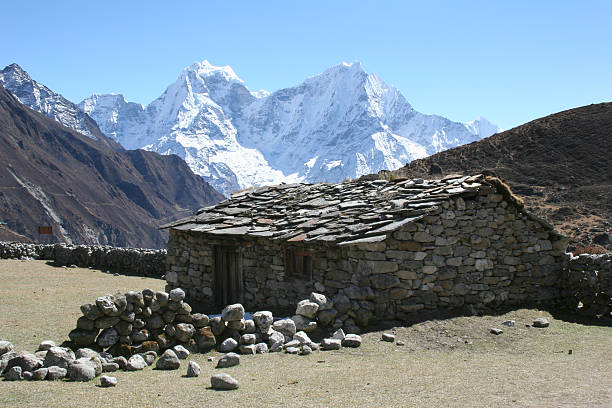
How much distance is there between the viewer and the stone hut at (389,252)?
415 inches

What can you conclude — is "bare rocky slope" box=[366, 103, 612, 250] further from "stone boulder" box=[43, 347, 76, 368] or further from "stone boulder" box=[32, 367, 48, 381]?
"stone boulder" box=[32, 367, 48, 381]

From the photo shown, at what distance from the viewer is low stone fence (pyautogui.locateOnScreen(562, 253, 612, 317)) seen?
38.0ft

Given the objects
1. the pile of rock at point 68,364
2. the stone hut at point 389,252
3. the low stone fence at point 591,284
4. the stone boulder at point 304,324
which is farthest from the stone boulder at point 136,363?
the low stone fence at point 591,284

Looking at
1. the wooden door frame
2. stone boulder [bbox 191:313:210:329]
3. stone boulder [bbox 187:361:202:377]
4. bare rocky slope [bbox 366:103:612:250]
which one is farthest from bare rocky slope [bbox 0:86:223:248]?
stone boulder [bbox 187:361:202:377]

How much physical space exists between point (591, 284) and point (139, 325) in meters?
8.74

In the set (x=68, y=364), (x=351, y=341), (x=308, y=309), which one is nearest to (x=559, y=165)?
(x=308, y=309)

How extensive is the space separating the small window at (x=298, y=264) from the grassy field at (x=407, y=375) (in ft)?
8.85

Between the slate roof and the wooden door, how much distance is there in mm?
653

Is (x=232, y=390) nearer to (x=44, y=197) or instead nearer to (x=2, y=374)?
(x=2, y=374)

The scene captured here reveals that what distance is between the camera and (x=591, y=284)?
38.1ft

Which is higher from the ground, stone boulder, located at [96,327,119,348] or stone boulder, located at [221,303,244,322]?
stone boulder, located at [221,303,244,322]

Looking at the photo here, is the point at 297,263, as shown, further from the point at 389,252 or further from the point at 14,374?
the point at 14,374

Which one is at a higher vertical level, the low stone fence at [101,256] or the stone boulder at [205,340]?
the low stone fence at [101,256]

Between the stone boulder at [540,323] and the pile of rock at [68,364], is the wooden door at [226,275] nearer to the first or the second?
the pile of rock at [68,364]
